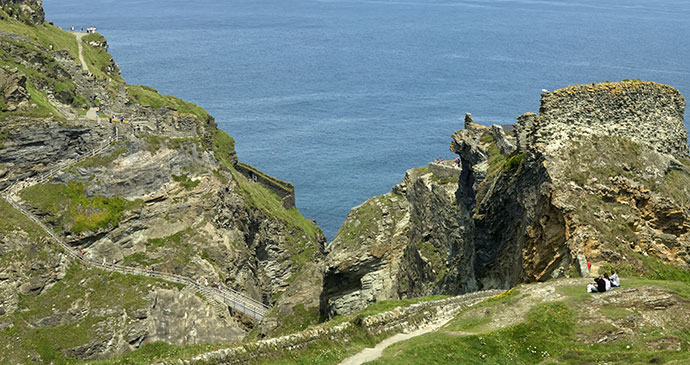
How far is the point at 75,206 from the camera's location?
8650cm

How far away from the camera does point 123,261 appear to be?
84.6m

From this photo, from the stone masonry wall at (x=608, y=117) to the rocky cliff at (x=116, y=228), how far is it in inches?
1383

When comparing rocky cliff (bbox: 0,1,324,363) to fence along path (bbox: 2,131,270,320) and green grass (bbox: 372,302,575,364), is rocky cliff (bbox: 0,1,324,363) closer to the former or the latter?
fence along path (bbox: 2,131,270,320)

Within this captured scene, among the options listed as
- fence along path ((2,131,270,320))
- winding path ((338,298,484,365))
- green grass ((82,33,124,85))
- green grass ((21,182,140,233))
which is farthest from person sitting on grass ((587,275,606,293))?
green grass ((82,33,124,85))

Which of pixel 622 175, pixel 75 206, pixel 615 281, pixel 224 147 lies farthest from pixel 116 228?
pixel 615 281

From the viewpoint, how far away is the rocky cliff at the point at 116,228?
74.5 m

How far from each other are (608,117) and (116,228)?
5847cm

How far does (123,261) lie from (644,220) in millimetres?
58924

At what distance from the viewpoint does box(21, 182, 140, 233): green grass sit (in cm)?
8469

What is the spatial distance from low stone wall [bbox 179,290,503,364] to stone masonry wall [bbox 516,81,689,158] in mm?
9926

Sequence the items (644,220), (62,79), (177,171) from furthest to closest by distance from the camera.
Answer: (62,79)
(177,171)
(644,220)

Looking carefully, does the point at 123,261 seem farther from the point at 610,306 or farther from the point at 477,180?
the point at 610,306

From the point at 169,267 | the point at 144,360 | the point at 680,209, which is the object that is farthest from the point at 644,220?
the point at 169,267

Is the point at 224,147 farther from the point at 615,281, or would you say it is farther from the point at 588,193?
the point at 615,281
